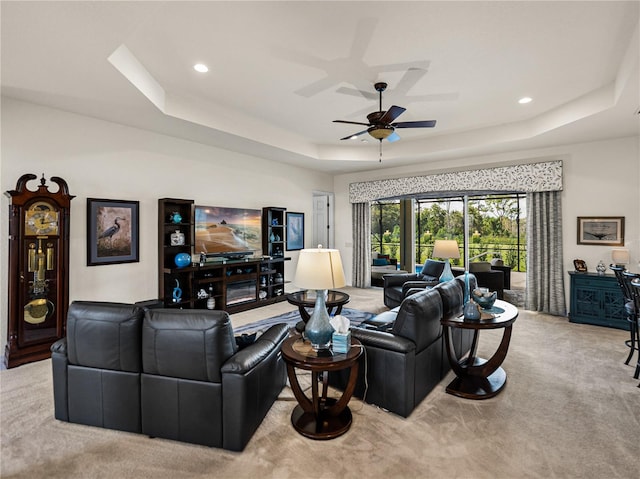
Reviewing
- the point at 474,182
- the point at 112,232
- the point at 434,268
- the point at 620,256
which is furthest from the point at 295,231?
the point at 620,256

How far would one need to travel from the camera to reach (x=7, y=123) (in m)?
3.51

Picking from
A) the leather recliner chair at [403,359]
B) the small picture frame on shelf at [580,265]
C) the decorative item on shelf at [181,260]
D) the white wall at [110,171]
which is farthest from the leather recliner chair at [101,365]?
the small picture frame on shelf at [580,265]

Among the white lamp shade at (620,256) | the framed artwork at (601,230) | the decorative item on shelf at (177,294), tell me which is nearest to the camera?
the white lamp shade at (620,256)

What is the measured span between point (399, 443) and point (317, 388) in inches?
25.4

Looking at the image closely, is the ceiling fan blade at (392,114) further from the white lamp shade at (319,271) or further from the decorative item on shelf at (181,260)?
the decorative item on shelf at (181,260)

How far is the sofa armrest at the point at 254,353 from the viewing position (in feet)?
6.54

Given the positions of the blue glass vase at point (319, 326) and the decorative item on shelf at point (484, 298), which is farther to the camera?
the decorative item on shelf at point (484, 298)

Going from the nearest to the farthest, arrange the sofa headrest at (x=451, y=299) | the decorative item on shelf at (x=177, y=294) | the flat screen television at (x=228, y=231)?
the sofa headrest at (x=451, y=299)
the decorative item on shelf at (x=177, y=294)
the flat screen television at (x=228, y=231)

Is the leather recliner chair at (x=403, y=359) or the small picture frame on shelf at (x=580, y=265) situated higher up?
the small picture frame on shelf at (x=580, y=265)

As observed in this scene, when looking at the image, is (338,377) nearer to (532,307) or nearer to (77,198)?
(77,198)

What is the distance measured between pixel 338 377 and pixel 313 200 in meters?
5.58

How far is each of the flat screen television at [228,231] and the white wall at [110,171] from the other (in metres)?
0.22

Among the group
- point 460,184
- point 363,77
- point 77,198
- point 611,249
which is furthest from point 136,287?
point 611,249

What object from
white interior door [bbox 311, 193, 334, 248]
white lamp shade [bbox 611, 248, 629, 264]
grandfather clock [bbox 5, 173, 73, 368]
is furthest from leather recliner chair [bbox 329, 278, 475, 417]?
white interior door [bbox 311, 193, 334, 248]
